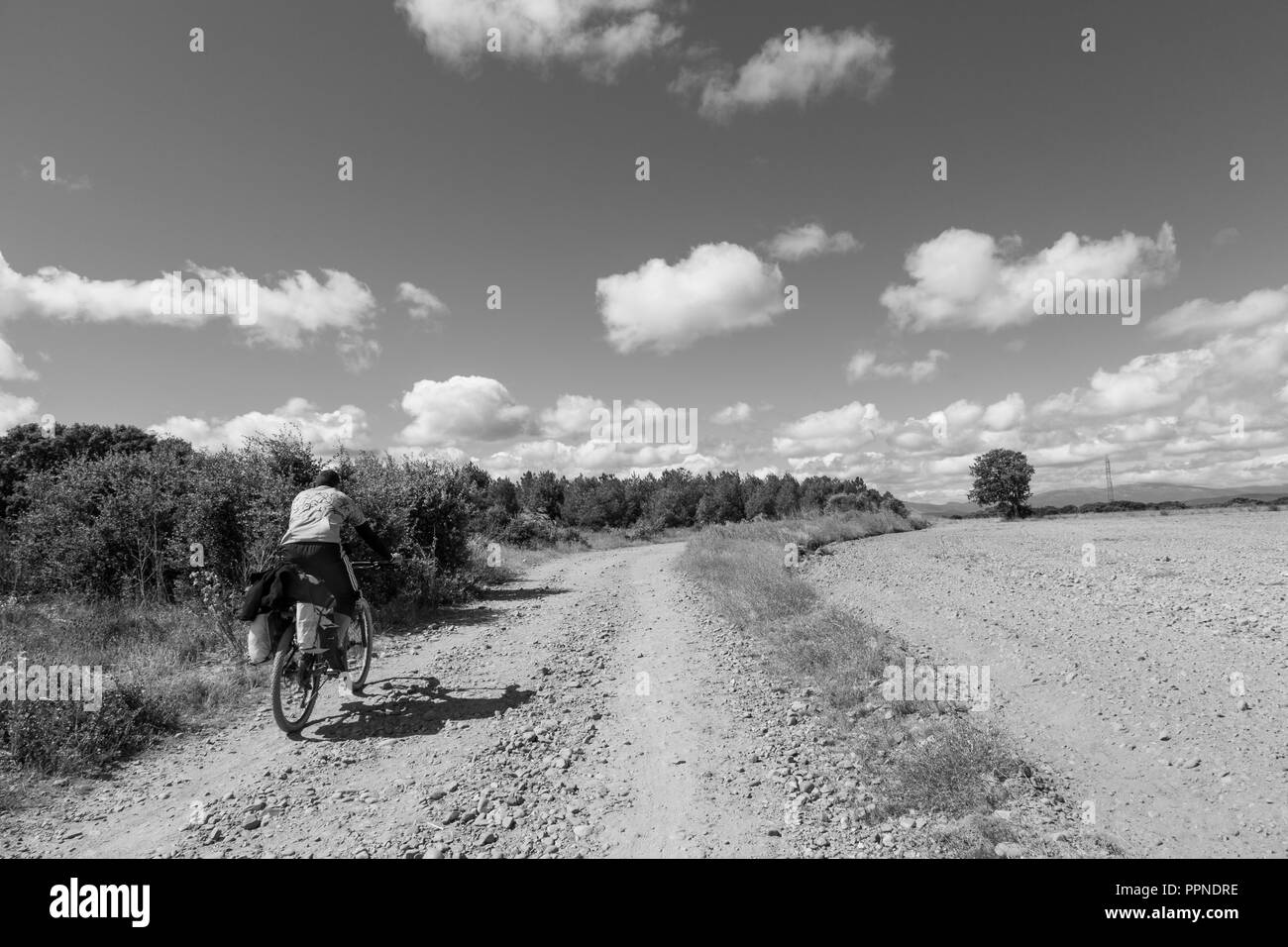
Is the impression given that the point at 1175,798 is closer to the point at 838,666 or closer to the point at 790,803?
the point at 790,803

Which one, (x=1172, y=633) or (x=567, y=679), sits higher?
(x=1172, y=633)

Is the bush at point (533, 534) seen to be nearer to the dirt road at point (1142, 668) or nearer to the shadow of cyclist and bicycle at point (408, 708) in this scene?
the dirt road at point (1142, 668)

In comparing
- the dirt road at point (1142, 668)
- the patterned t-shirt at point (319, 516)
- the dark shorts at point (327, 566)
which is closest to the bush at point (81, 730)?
the dark shorts at point (327, 566)

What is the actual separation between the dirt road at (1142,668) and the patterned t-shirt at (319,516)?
7.36m

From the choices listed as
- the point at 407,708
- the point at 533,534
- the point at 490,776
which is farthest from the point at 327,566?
the point at 533,534

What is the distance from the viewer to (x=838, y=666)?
7.20 metres

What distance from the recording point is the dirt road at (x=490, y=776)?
12.4 feet

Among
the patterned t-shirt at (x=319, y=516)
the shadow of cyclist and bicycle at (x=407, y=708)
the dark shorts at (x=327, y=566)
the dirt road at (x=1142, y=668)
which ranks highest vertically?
the patterned t-shirt at (x=319, y=516)

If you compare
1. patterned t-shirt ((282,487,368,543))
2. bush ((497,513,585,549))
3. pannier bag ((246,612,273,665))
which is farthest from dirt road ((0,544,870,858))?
bush ((497,513,585,549))

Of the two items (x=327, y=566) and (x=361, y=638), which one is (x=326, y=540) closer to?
(x=327, y=566)

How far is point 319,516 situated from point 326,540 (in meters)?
0.30

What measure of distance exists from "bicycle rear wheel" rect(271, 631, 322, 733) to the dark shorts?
61 cm
